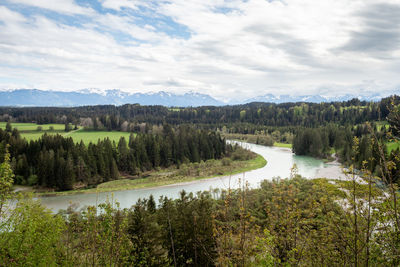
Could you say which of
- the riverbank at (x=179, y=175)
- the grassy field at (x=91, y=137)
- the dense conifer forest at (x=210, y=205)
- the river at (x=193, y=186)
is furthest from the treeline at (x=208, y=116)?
the river at (x=193, y=186)

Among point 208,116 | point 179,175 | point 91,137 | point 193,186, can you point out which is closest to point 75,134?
point 91,137

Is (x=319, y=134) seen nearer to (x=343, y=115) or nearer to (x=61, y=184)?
(x=343, y=115)

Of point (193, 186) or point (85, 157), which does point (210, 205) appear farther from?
point (85, 157)

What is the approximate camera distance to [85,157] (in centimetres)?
5878

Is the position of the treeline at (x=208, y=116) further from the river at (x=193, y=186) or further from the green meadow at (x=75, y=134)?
the river at (x=193, y=186)

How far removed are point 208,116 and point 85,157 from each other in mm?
126410

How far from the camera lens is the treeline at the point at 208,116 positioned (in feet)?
390

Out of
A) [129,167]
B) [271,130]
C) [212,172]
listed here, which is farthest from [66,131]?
[271,130]

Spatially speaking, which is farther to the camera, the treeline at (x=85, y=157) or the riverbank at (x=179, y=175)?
the riverbank at (x=179, y=175)

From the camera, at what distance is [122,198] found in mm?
46312

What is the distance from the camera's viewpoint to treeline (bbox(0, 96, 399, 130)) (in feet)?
390

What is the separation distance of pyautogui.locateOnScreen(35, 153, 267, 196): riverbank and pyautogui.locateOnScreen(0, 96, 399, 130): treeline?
5049 centimetres

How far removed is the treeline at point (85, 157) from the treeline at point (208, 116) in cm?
4173

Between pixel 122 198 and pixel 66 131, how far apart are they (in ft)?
237
